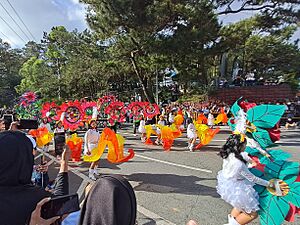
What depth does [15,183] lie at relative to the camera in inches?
59.6

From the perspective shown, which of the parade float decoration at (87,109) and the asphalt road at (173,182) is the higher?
the parade float decoration at (87,109)

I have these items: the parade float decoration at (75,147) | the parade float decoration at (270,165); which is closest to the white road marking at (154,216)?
the parade float decoration at (270,165)

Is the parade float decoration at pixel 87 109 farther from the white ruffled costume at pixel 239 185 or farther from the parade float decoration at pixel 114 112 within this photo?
the white ruffled costume at pixel 239 185

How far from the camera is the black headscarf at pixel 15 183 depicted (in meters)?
1.47

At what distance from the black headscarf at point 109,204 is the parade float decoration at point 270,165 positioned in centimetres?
241

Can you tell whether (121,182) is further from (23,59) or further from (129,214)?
(23,59)

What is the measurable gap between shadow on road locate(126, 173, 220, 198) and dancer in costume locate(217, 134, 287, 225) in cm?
174

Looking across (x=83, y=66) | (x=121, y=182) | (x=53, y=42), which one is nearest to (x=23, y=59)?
(x=53, y=42)

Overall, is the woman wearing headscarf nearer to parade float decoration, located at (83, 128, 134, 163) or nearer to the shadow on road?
the shadow on road

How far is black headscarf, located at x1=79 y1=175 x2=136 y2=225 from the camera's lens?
48.1 inches

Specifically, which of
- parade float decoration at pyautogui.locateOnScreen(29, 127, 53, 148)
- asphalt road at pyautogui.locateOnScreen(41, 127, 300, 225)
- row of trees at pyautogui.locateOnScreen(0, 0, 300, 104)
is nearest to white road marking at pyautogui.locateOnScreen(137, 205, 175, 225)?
asphalt road at pyautogui.locateOnScreen(41, 127, 300, 225)

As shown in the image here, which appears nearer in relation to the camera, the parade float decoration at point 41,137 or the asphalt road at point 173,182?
the asphalt road at point 173,182

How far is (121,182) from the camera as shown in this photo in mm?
1311

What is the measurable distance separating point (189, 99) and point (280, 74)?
46.8ft
